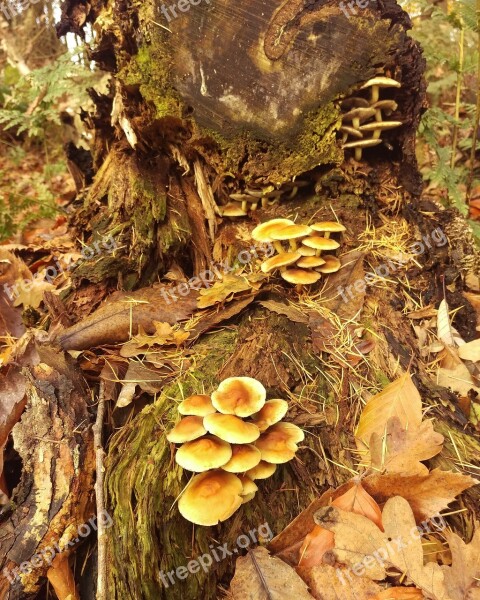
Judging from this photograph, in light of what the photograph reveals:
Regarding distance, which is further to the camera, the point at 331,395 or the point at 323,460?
the point at 331,395

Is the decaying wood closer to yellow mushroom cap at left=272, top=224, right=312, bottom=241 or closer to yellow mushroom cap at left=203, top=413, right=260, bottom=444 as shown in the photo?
yellow mushroom cap at left=203, top=413, right=260, bottom=444

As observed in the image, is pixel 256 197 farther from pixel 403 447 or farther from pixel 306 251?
pixel 403 447

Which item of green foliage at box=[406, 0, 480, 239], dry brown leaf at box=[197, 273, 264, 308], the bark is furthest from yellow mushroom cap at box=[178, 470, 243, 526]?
green foliage at box=[406, 0, 480, 239]

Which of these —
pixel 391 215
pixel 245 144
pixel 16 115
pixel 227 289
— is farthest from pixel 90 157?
pixel 391 215

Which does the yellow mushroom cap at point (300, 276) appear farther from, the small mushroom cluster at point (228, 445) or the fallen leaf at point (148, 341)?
the small mushroom cluster at point (228, 445)

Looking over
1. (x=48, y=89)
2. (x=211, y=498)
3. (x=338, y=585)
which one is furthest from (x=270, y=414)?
(x=48, y=89)

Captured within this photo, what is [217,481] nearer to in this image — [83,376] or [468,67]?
[83,376]

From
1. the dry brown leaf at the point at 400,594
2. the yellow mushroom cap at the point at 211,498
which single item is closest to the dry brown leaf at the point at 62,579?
the yellow mushroom cap at the point at 211,498
